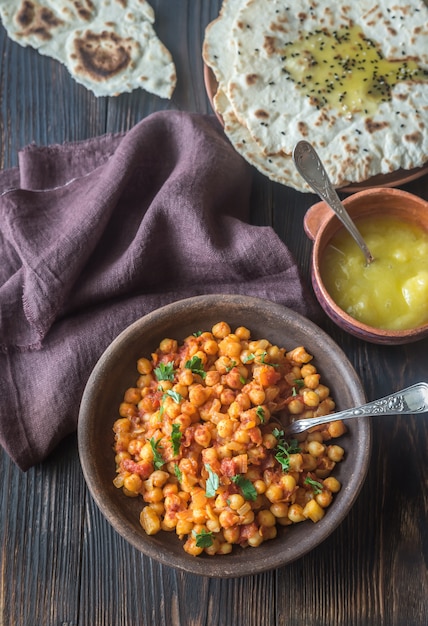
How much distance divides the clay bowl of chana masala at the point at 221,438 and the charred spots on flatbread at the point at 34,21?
160 cm

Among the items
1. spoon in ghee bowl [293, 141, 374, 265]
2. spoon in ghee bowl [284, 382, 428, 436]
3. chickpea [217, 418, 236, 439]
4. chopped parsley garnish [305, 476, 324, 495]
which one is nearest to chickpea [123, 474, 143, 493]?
chickpea [217, 418, 236, 439]

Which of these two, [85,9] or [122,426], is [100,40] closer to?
[85,9]

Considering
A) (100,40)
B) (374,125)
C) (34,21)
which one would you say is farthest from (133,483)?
(34,21)

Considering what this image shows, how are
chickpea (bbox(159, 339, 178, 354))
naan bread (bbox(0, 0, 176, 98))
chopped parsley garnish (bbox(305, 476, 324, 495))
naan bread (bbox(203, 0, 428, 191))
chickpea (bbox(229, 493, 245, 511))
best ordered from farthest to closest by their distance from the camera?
naan bread (bbox(0, 0, 176, 98)) → naan bread (bbox(203, 0, 428, 191)) → chickpea (bbox(159, 339, 178, 354)) → chopped parsley garnish (bbox(305, 476, 324, 495)) → chickpea (bbox(229, 493, 245, 511))

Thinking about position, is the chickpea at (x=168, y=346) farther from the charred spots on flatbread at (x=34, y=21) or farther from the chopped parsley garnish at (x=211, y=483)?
the charred spots on flatbread at (x=34, y=21)

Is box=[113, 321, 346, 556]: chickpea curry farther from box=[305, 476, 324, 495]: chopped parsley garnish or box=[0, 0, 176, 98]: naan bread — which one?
box=[0, 0, 176, 98]: naan bread

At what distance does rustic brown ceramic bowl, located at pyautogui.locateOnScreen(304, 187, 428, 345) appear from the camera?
2557 millimetres

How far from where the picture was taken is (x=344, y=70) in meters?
2.98

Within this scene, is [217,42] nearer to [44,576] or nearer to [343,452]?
[343,452]

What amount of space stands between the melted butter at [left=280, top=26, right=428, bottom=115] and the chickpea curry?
1.14 metres

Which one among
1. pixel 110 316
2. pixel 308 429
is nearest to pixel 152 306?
pixel 110 316

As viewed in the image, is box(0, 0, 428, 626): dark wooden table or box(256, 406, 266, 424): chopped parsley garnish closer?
box(256, 406, 266, 424): chopped parsley garnish

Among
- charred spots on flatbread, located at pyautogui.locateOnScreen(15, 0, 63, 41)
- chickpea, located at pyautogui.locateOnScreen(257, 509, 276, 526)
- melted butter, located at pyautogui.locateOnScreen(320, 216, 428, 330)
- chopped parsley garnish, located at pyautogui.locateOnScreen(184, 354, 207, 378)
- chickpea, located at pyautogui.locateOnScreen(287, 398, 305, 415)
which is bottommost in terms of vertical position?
chickpea, located at pyautogui.locateOnScreen(257, 509, 276, 526)

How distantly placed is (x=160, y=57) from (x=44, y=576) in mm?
2347
